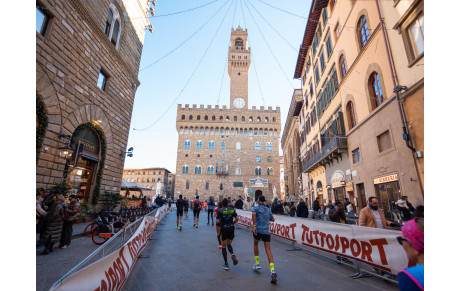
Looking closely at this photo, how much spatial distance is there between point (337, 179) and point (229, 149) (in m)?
30.7

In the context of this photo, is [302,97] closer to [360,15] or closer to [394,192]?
[360,15]

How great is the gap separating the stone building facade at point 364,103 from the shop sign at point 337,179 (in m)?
0.06

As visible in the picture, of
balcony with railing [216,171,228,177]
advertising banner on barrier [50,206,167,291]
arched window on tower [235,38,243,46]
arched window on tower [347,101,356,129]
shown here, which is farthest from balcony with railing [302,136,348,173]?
arched window on tower [235,38,243,46]

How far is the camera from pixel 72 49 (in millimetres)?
8836

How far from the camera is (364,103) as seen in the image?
1090 cm

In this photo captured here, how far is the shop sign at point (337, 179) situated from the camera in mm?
13390

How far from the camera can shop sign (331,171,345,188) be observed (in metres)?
13.4

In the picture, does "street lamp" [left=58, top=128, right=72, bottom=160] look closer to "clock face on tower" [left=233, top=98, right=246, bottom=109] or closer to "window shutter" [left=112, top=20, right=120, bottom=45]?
"window shutter" [left=112, top=20, right=120, bottom=45]

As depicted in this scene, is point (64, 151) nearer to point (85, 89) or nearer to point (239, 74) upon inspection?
point (85, 89)

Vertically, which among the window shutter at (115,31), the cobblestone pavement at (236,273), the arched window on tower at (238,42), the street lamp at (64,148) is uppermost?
the arched window on tower at (238,42)

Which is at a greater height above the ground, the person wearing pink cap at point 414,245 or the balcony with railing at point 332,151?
the balcony with railing at point 332,151

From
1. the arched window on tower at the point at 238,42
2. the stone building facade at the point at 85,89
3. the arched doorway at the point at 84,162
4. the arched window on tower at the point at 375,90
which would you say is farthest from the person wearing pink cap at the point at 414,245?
the arched window on tower at the point at 238,42

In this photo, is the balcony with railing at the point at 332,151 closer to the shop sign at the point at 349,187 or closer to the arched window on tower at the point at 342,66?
the shop sign at the point at 349,187

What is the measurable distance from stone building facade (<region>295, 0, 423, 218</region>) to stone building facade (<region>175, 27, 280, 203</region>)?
24.1 meters
